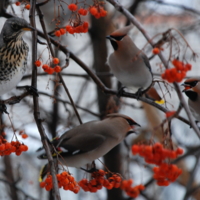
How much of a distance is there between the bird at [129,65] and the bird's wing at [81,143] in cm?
38

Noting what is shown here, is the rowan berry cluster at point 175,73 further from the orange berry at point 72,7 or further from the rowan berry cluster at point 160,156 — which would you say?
the orange berry at point 72,7

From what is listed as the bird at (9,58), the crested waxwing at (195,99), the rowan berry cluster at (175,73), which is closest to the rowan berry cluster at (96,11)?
the bird at (9,58)

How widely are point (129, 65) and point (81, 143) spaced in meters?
0.57

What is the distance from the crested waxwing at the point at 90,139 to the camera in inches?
92.4

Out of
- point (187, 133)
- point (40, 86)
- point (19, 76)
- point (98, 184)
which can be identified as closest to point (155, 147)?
point (98, 184)

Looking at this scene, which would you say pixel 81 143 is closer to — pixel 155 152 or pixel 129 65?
pixel 129 65

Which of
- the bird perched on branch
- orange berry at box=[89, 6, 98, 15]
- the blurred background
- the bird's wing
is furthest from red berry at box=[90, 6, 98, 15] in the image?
the bird's wing

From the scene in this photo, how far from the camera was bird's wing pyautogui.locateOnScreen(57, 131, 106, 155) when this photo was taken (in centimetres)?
236

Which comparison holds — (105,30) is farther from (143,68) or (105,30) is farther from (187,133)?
(187,133)

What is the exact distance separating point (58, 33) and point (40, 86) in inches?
161

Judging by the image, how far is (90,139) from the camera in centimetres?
240

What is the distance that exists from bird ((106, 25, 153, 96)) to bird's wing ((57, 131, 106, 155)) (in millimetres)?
383

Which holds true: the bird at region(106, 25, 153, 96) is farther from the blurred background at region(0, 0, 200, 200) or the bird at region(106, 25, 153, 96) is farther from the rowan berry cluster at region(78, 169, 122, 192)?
the rowan berry cluster at region(78, 169, 122, 192)

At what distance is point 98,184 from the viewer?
1910mm
